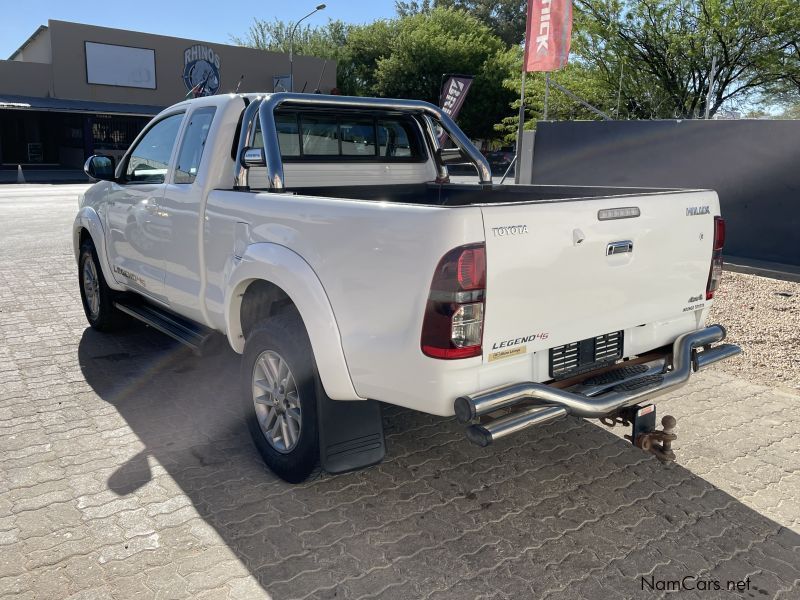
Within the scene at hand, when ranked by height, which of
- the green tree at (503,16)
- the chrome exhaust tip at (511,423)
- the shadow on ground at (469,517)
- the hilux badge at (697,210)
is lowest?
the shadow on ground at (469,517)

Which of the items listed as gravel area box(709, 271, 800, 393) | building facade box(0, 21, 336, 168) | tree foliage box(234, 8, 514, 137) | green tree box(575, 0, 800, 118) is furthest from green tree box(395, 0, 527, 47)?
gravel area box(709, 271, 800, 393)

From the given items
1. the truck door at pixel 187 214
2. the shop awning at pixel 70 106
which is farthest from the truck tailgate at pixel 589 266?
the shop awning at pixel 70 106

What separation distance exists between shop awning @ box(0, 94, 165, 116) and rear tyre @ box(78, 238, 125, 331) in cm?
2709

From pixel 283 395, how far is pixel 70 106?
32475mm

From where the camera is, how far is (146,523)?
3238 millimetres

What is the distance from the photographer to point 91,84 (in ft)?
111

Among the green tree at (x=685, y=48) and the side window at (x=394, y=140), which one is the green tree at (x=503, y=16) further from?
the side window at (x=394, y=140)

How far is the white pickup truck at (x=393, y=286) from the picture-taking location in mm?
2742

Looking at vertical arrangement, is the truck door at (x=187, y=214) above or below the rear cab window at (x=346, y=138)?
below

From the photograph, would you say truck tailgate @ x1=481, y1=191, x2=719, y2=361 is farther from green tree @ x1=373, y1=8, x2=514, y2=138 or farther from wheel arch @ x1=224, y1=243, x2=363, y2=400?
green tree @ x1=373, y1=8, x2=514, y2=138

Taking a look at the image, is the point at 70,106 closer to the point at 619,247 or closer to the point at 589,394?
the point at 619,247

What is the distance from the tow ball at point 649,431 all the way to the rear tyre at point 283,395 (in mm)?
1480

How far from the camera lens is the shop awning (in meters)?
29.4

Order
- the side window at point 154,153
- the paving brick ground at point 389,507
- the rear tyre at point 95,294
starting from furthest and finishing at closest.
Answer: the rear tyre at point 95,294 < the side window at point 154,153 < the paving brick ground at point 389,507
